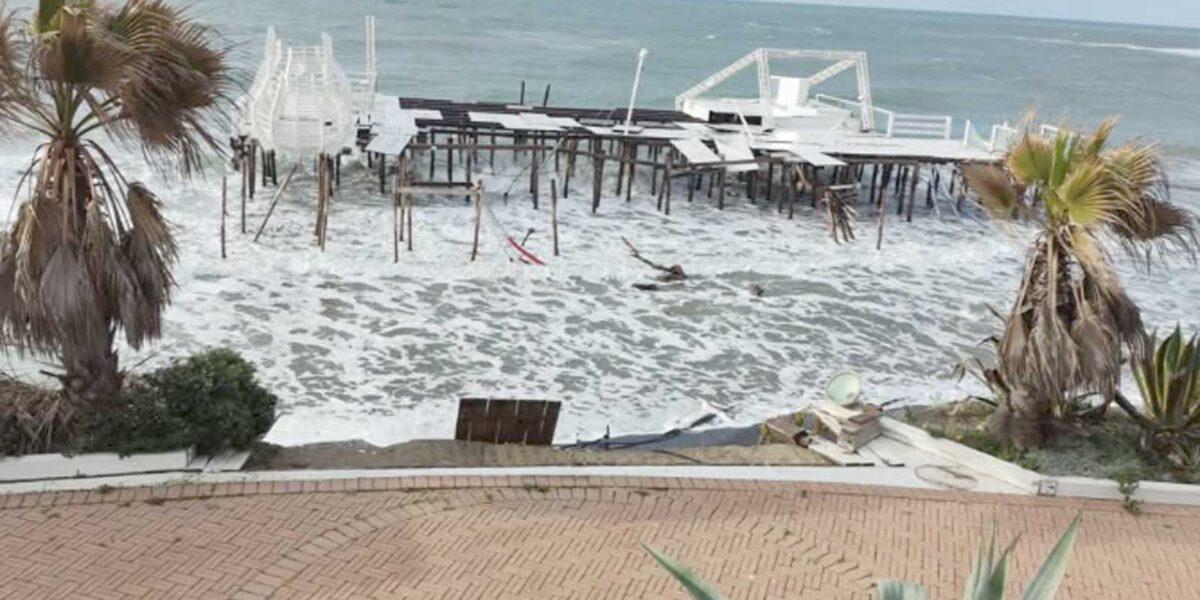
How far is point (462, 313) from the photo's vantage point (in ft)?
55.6

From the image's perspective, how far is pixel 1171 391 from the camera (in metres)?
9.04

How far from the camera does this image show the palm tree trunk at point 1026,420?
9172mm

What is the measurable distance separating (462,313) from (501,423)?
7.21 m

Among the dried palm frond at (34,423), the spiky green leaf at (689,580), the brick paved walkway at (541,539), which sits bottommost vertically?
the brick paved walkway at (541,539)

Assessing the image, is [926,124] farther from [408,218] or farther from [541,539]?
[541,539]

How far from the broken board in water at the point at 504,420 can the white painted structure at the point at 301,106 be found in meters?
14.4

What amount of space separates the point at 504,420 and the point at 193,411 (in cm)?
289

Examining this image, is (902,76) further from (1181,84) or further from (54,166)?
(54,166)

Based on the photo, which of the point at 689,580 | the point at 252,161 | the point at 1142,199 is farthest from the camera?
the point at 252,161

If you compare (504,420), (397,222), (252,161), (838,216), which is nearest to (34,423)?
(504,420)

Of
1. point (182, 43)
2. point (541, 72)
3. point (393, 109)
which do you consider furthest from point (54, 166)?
point (541, 72)

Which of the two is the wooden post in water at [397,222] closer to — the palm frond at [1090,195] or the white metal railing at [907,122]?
the palm frond at [1090,195]

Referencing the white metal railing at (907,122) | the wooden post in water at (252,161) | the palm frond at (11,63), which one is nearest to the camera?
the palm frond at (11,63)

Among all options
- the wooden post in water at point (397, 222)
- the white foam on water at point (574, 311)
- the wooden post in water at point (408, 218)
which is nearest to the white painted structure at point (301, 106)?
the white foam on water at point (574, 311)
